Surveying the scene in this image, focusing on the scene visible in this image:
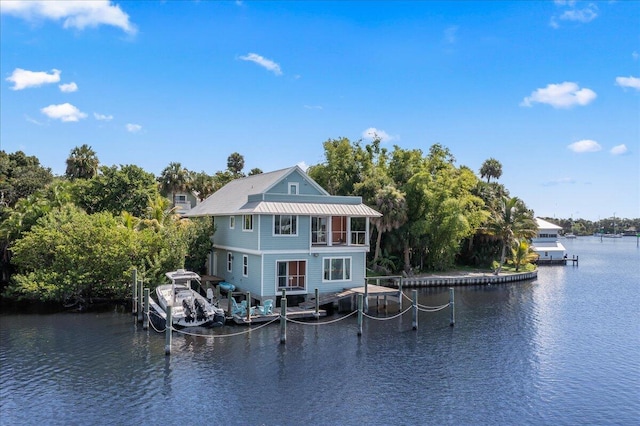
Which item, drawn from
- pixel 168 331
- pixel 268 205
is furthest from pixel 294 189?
pixel 168 331

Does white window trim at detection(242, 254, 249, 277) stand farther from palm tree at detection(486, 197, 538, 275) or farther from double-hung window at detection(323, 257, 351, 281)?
palm tree at detection(486, 197, 538, 275)

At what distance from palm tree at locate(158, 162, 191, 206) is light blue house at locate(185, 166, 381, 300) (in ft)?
107

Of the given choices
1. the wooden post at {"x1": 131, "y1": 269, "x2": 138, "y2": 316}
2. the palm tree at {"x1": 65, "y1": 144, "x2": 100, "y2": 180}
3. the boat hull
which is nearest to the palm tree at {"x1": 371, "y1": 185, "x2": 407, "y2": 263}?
the boat hull

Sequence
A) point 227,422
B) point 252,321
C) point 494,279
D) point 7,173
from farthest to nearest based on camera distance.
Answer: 1. point 7,173
2. point 494,279
3. point 252,321
4. point 227,422

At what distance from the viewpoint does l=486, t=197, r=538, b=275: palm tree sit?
53812 mm

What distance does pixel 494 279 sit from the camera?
5197 centimetres

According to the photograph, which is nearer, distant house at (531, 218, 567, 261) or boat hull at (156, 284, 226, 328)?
boat hull at (156, 284, 226, 328)

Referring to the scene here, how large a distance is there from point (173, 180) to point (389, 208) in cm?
3437

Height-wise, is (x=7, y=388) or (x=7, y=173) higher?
(x=7, y=173)

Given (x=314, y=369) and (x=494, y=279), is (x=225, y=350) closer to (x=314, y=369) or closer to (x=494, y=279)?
(x=314, y=369)

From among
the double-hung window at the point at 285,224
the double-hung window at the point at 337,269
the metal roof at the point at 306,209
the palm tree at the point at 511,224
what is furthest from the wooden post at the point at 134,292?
the palm tree at the point at 511,224

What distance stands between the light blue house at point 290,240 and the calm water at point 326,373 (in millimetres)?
3357

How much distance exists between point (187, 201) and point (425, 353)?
50773 millimetres

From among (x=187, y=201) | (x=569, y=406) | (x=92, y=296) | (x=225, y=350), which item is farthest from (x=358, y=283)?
(x=187, y=201)
